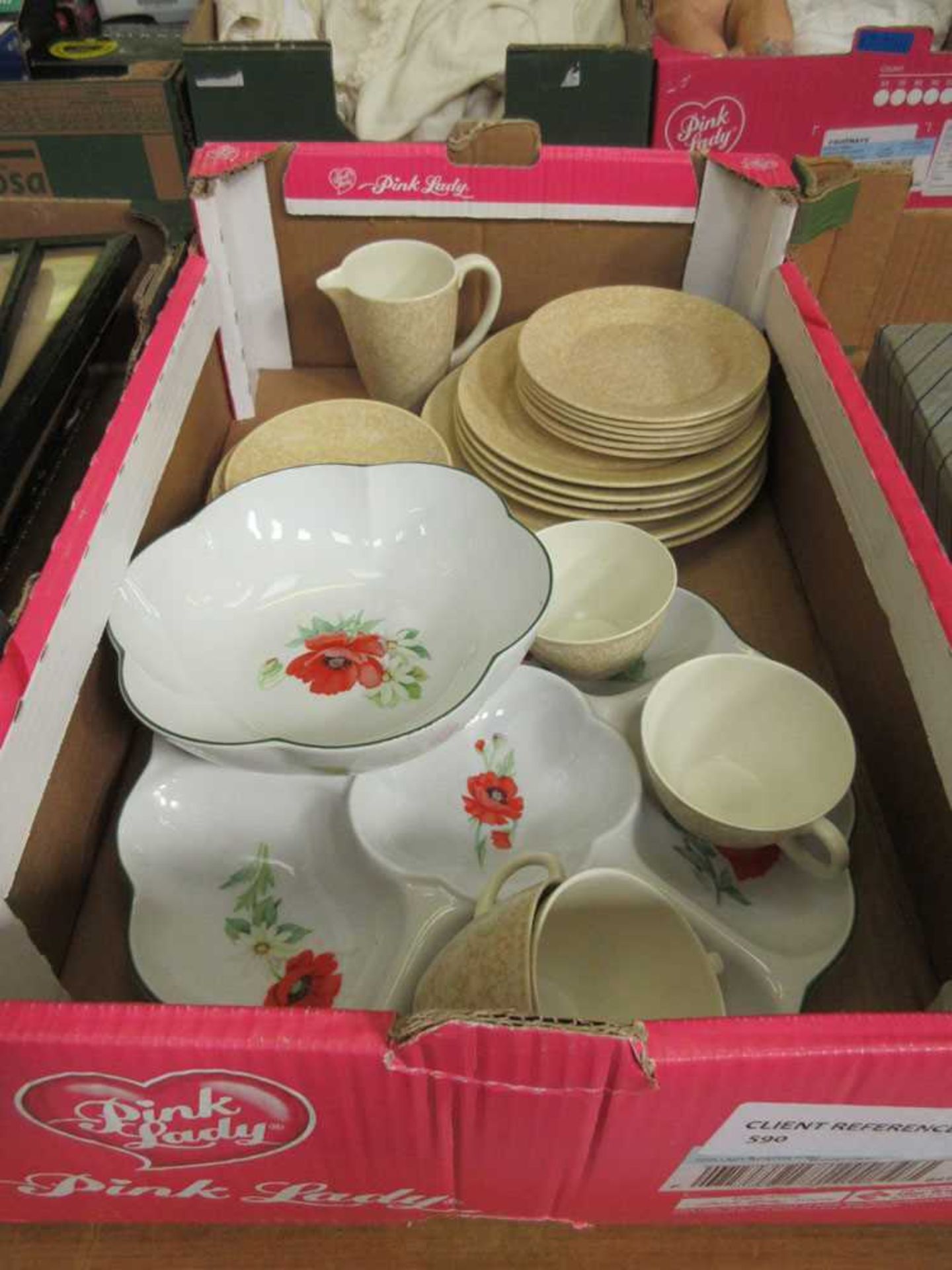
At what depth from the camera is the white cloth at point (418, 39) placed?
59.0 inches

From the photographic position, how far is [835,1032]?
339 mm

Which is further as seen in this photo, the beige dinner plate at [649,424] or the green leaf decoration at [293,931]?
the beige dinner plate at [649,424]

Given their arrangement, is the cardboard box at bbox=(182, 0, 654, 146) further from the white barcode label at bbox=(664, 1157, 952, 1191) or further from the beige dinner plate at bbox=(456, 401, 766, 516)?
the white barcode label at bbox=(664, 1157, 952, 1191)

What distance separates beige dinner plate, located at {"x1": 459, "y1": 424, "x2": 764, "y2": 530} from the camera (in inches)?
28.9

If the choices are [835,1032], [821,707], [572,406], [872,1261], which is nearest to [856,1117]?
[835,1032]

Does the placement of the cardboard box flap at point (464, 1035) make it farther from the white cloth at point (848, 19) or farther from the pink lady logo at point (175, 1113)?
the white cloth at point (848, 19)

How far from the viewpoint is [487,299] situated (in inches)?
34.4

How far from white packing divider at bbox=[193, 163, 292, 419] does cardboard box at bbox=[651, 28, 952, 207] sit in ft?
2.35

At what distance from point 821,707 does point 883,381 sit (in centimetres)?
54

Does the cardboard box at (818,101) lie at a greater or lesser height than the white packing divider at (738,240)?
lesser

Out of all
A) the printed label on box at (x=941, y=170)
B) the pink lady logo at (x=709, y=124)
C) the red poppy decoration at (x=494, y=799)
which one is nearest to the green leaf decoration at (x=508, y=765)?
the red poppy decoration at (x=494, y=799)

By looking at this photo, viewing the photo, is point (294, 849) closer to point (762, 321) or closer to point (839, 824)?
point (839, 824)

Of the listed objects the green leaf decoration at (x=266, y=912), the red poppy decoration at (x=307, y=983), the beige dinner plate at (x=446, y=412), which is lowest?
the red poppy decoration at (x=307, y=983)

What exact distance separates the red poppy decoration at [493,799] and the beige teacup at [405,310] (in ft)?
1.26
